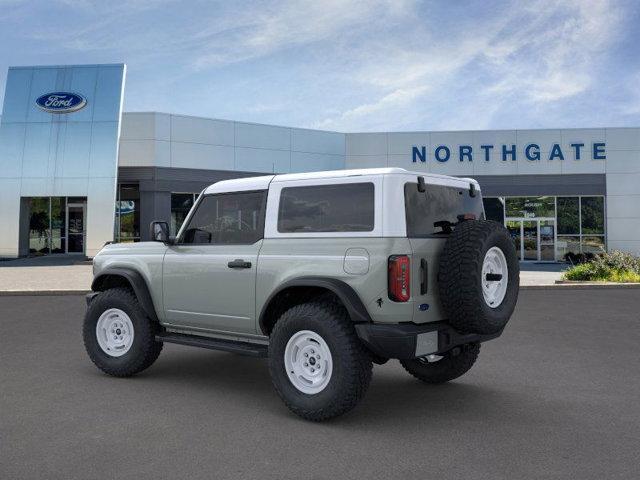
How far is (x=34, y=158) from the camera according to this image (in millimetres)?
28578

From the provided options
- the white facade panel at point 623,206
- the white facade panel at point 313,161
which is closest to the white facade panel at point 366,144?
the white facade panel at point 313,161

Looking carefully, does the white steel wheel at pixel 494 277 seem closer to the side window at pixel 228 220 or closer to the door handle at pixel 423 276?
the door handle at pixel 423 276

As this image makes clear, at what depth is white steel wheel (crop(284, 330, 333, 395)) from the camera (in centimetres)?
515

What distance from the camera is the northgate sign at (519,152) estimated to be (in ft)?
105

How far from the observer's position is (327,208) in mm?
5426

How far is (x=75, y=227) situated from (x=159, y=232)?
1076 inches

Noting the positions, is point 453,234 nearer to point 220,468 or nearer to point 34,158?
point 220,468

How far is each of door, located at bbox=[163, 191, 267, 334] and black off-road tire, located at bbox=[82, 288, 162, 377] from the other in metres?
0.38

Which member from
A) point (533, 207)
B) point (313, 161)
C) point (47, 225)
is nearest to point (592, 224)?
point (533, 207)

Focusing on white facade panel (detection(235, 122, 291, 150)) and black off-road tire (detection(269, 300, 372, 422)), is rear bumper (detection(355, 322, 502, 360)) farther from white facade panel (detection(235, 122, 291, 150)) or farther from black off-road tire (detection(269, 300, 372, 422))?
white facade panel (detection(235, 122, 291, 150))

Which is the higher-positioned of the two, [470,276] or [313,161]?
[313,161]

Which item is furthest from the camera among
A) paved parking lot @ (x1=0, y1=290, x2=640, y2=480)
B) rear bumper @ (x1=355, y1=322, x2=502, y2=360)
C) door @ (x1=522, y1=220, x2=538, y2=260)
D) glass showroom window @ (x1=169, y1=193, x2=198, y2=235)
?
door @ (x1=522, y1=220, x2=538, y2=260)

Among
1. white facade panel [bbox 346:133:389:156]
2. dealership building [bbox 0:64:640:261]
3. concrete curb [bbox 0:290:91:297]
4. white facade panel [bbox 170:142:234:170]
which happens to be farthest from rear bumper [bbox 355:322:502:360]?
white facade panel [bbox 346:133:389:156]

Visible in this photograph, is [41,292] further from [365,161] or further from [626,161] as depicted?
[626,161]
